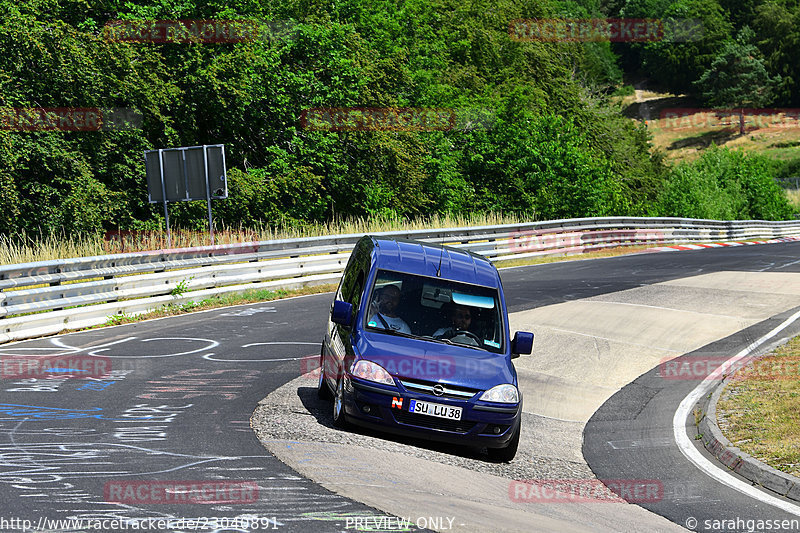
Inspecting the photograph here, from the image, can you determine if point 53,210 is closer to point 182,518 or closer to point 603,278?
point 603,278

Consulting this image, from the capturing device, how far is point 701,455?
9.44 metres

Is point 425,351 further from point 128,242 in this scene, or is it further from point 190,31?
point 190,31

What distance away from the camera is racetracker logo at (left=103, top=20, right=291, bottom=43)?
31594 mm

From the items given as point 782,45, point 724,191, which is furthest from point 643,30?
point 724,191

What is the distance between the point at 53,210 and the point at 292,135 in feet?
34.9

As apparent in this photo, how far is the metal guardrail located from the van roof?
6.69 metres

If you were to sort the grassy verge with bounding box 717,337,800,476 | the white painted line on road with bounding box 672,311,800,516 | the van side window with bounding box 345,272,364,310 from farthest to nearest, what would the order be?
1. the van side window with bounding box 345,272,364,310
2. the grassy verge with bounding box 717,337,800,476
3. the white painted line on road with bounding box 672,311,800,516

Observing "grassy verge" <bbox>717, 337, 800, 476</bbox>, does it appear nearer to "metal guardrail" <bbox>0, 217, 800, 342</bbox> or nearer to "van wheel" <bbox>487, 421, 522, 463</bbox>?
"van wheel" <bbox>487, 421, 522, 463</bbox>

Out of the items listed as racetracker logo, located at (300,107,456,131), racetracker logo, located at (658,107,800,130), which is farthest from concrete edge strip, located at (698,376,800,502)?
racetracker logo, located at (658,107,800,130)

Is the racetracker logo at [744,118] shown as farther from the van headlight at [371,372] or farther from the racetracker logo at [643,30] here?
the van headlight at [371,372]

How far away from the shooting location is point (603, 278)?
2425 cm

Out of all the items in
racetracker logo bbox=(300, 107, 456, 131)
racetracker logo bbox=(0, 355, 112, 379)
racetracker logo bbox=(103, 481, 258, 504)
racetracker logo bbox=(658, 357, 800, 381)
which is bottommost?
racetracker logo bbox=(658, 357, 800, 381)

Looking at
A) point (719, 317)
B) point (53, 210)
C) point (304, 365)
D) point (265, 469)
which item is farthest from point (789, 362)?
point (53, 210)

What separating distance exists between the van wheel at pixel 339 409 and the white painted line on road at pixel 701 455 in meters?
3.55
